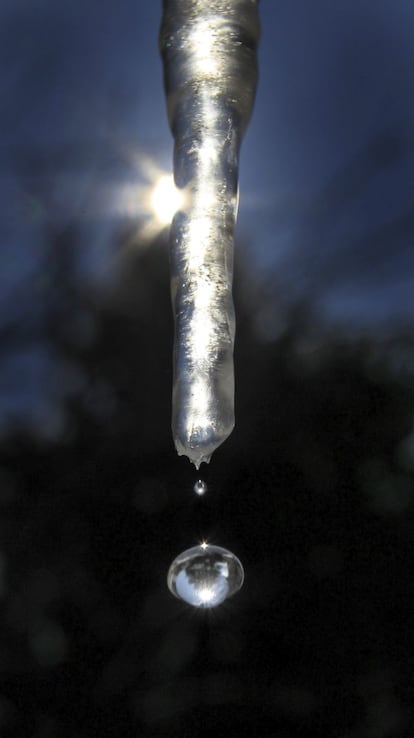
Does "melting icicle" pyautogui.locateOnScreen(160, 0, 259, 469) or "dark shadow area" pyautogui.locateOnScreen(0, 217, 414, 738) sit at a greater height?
"dark shadow area" pyautogui.locateOnScreen(0, 217, 414, 738)

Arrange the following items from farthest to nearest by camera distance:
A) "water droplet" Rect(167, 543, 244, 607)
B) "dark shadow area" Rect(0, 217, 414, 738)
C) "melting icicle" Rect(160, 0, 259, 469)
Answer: "dark shadow area" Rect(0, 217, 414, 738), "water droplet" Rect(167, 543, 244, 607), "melting icicle" Rect(160, 0, 259, 469)

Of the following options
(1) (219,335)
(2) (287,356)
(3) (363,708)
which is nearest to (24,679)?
(3) (363,708)

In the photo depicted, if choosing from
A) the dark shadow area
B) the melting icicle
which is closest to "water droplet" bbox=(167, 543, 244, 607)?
the melting icicle

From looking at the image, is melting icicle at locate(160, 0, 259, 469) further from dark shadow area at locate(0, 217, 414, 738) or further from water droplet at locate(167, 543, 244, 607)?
dark shadow area at locate(0, 217, 414, 738)

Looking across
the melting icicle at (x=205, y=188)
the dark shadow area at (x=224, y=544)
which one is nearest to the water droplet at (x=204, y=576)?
the melting icicle at (x=205, y=188)

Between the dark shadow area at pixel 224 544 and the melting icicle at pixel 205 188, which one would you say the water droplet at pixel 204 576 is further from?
the dark shadow area at pixel 224 544

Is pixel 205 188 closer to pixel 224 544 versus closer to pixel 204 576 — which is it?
pixel 204 576

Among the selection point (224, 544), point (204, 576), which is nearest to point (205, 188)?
point (204, 576)
